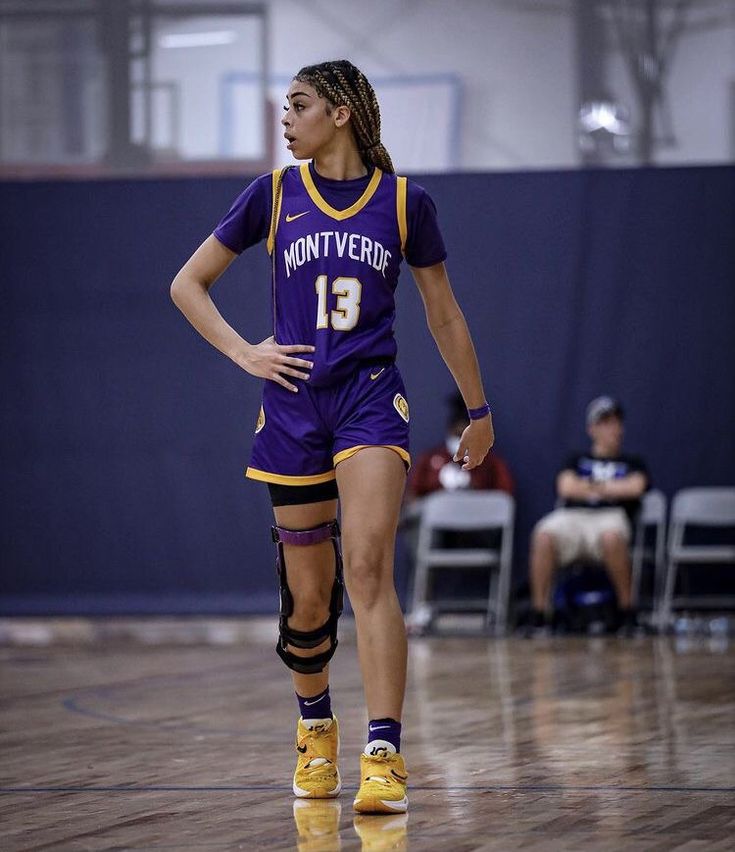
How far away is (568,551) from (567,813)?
5.45m

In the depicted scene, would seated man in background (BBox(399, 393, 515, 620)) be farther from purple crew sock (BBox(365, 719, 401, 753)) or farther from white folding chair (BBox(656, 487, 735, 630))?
purple crew sock (BBox(365, 719, 401, 753))

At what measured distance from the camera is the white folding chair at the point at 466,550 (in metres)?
8.39

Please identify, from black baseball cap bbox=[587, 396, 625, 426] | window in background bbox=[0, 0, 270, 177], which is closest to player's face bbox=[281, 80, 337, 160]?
black baseball cap bbox=[587, 396, 625, 426]

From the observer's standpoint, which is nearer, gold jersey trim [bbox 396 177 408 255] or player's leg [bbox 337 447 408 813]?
player's leg [bbox 337 447 408 813]

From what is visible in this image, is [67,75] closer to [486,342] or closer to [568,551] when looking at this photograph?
[486,342]

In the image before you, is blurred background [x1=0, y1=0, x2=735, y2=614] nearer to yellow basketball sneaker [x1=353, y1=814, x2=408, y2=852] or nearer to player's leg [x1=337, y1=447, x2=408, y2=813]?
player's leg [x1=337, y1=447, x2=408, y2=813]

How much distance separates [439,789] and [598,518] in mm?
5181

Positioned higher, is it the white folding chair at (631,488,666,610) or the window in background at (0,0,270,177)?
the window in background at (0,0,270,177)

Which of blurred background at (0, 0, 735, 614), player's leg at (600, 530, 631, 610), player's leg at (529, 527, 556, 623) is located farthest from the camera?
blurred background at (0, 0, 735, 614)

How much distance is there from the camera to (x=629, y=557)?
8047mm

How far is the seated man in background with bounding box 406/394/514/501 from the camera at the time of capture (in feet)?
28.5

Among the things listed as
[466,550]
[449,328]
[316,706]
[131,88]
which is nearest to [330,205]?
[449,328]

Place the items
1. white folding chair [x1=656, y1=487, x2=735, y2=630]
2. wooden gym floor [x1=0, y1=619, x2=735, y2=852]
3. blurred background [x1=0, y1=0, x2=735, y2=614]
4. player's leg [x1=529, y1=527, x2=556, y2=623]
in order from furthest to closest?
blurred background [x1=0, y1=0, x2=735, y2=614], white folding chair [x1=656, y1=487, x2=735, y2=630], player's leg [x1=529, y1=527, x2=556, y2=623], wooden gym floor [x1=0, y1=619, x2=735, y2=852]

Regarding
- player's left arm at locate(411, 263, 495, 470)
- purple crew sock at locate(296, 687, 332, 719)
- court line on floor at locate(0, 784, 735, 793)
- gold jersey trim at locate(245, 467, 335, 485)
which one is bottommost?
court line on floor at locate(0, 784, 735, 793)
